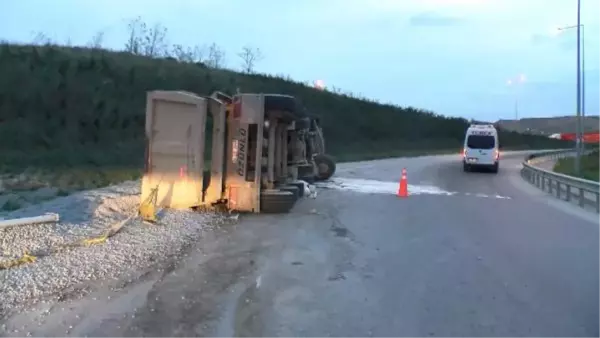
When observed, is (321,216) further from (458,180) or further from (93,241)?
(458,180)

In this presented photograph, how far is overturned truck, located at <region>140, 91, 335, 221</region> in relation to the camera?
14.7 metres

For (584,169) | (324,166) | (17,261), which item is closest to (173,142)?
(17,261)

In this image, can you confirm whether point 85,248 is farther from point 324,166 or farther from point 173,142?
point 324,166

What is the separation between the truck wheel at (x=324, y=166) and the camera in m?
28.1

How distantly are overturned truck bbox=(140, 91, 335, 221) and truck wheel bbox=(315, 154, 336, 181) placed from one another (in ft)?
38.5

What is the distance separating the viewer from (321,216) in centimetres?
1599

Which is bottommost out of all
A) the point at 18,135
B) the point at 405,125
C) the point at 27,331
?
the point at 27,331

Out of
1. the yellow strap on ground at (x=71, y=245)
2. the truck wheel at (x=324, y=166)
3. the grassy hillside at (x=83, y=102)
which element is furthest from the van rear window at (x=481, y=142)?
the yellow strap on ground at (x=71, y=245)

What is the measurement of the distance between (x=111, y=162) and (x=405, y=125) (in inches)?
2843

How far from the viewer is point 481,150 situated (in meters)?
40.0

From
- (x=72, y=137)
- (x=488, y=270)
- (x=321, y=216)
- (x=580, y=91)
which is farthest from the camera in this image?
(x=72, y=137)

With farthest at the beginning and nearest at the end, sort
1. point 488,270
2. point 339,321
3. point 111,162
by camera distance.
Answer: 1. point 111,162
2. point 488,270
3. point 339,321

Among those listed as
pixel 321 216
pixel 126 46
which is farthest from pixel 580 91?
pixel 126 46

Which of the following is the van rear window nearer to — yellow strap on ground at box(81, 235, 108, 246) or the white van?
the white van
